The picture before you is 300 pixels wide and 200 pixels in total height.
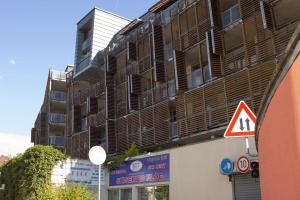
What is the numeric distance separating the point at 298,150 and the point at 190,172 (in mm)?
13302

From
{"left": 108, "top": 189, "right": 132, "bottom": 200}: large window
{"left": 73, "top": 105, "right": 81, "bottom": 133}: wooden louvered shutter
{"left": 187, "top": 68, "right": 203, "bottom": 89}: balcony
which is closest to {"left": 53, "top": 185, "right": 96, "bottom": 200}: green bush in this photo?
{"left": 108, "top": 189, "right": 132, "bottom": 200}: large window

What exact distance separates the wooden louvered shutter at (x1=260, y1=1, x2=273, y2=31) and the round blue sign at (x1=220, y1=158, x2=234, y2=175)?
7.88 meters

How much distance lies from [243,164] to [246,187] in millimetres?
1183

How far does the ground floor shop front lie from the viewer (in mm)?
16234

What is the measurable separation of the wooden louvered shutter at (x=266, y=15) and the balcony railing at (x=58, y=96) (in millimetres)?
31477

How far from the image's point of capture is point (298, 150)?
5641 mm

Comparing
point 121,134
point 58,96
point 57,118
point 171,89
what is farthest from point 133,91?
point 58,96

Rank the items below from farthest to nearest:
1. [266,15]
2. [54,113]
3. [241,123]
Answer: [54,113], [266,15], [241,123]

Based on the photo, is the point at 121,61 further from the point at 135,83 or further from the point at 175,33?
the point at 175,33

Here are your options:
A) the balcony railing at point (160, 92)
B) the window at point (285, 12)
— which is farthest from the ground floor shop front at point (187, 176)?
the window at point (285, 12)

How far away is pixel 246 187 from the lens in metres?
16.0

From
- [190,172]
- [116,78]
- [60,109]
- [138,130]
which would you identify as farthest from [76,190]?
[60,109]

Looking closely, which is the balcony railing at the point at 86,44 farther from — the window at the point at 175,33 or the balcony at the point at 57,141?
the window at the point at 175,33

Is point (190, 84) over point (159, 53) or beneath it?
beneath
